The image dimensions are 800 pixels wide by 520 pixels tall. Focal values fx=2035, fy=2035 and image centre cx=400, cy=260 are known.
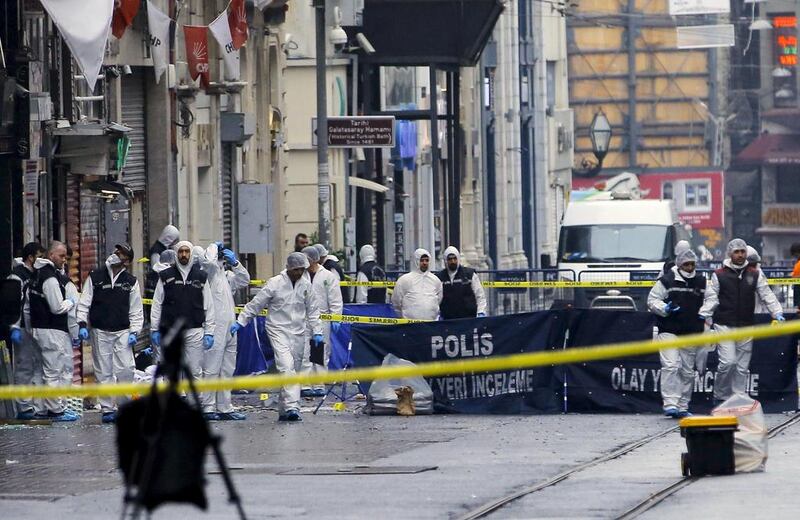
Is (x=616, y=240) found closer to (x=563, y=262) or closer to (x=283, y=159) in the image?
(x=563, y=262)

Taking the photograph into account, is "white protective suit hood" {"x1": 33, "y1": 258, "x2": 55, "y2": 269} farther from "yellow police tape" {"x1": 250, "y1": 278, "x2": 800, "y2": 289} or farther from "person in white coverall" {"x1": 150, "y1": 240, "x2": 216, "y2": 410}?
"yellow police tape" {"x1": 250, "y1": 278, "x2": 800, "y2": 289}

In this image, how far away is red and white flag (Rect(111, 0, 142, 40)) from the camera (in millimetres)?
23625

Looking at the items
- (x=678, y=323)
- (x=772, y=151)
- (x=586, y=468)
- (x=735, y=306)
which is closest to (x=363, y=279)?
(x=678, y=323)

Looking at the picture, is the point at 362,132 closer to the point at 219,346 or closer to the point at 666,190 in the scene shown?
the point at 219,346

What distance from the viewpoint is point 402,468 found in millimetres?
14539

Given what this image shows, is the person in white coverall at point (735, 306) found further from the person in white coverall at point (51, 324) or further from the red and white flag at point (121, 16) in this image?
the red and white flag at point (121, 16)

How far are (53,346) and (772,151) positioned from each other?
7283 cm

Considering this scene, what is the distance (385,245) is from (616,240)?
1227cm

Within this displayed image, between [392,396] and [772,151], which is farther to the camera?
[772,151]

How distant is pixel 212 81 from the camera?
1206 inches

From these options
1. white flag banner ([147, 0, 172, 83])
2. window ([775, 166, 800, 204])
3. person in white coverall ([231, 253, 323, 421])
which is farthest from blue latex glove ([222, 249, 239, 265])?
window ([775, 166, 800, 204])

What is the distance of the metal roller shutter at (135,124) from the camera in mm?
26922

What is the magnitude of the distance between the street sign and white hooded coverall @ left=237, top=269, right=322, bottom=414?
8.61 m

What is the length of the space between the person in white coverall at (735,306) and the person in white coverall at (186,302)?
15.4 feet
